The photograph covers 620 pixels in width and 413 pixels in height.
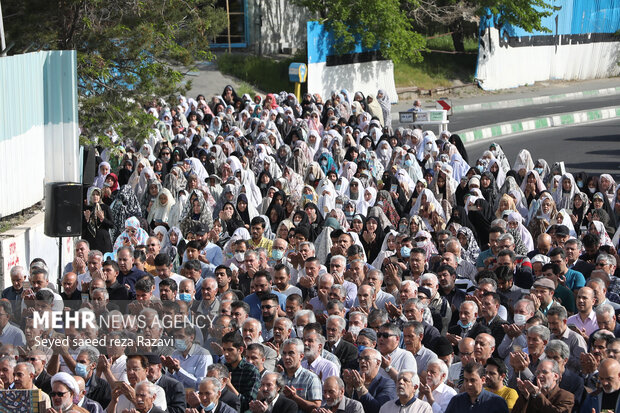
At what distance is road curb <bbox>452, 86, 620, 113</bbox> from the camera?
31.6 metres

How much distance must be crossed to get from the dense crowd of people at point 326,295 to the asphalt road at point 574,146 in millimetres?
6215

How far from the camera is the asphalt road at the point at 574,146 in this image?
22.6m

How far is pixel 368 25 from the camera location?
99.5 feet

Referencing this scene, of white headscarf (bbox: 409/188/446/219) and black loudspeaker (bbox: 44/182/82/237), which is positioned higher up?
black loudspeaker (bbox: 44/182/82/237)

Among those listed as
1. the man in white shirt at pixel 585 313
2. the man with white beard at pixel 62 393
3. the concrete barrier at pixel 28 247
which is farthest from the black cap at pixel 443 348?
the concrete barrier at pixel 28 247

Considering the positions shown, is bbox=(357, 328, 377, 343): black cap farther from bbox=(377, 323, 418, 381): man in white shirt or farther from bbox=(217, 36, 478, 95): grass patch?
bbox=(217, 36, 478, 95): grass patch

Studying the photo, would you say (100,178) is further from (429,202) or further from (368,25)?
(368,25)

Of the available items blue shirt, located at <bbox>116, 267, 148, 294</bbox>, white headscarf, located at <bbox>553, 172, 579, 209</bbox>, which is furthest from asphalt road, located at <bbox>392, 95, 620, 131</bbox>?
blue shirt, located at <bbox>116, 267, 148, 294</bbox>

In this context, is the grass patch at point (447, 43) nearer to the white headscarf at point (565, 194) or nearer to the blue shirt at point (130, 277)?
the white headscarf at point (565, 194)

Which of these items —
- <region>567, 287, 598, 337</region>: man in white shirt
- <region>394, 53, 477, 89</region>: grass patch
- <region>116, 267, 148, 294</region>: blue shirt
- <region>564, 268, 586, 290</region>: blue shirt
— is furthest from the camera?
<region>394, 53, 477, 89</region>: grass patch

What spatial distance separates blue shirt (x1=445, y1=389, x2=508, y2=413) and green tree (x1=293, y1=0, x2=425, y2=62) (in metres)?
22.7

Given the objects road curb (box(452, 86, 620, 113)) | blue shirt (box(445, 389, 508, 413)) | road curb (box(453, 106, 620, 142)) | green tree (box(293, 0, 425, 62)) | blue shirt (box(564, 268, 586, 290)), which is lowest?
road curb (box(453, 106, 620, 142))

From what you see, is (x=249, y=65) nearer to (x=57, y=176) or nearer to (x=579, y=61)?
(x=579, y=61)

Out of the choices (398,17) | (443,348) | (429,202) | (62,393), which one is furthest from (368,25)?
(62,393)
